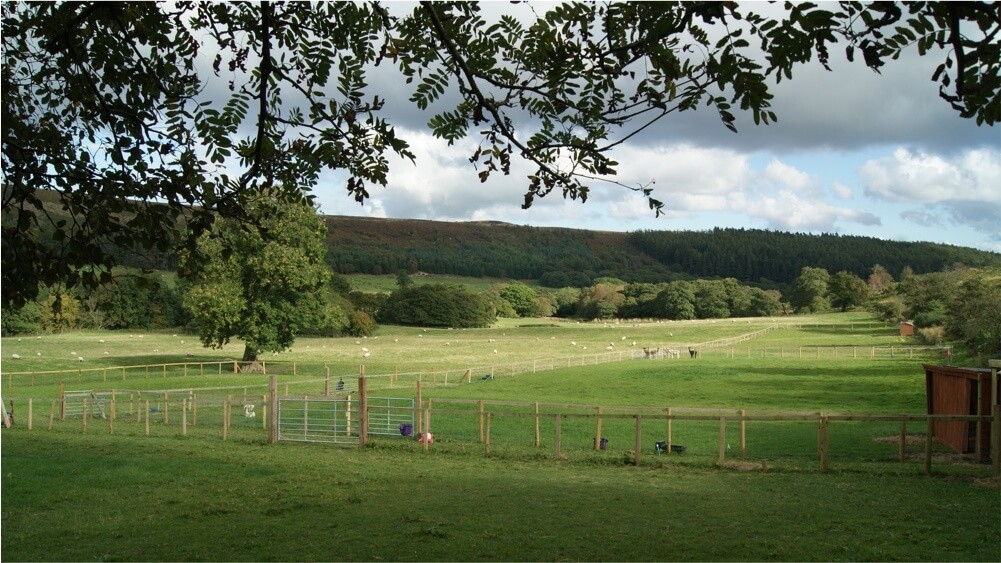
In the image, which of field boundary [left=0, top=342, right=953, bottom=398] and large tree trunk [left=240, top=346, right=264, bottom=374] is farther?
large tree trunk [left=240, top=346, right=264, bottom=374]

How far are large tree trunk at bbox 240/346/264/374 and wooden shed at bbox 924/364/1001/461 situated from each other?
39.3 meters

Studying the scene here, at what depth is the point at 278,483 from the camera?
14602 millimetres

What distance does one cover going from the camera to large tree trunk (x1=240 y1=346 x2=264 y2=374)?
5278 centimetres

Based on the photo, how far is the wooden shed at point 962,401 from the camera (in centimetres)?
1814

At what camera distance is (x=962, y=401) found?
A: 770 inches

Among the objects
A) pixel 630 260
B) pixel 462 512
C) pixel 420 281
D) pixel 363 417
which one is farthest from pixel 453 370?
pixel 630 260

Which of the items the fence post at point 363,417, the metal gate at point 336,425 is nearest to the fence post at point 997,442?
the metal gate at point 336,425

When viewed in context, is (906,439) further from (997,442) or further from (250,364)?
(250,364)

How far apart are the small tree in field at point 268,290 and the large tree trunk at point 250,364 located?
2855mm

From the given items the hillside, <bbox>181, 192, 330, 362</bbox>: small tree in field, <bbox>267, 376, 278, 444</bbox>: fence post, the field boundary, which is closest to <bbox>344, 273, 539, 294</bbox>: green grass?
the hillside

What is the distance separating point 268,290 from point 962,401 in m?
38.0

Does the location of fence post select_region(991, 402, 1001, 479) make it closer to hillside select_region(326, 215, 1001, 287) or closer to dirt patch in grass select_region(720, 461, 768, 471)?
dirt patch in grass select_region(720, 461, 768, 471)

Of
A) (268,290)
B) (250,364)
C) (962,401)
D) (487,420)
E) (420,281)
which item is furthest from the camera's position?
(420,281)

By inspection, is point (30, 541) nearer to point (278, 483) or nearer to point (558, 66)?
point (278, 483)
